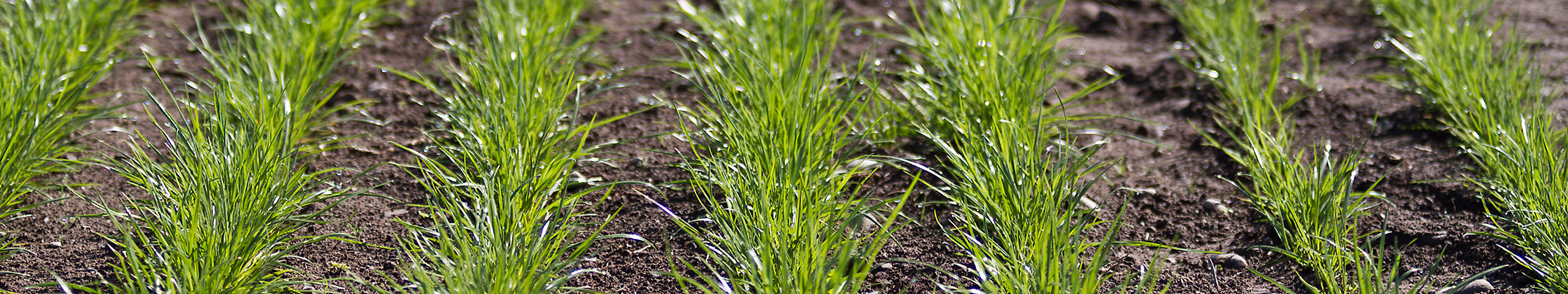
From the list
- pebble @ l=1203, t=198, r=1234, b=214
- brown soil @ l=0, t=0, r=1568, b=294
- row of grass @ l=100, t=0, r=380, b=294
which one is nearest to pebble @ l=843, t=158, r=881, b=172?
brown soil @ l=0, t=0, r=1568, b=294

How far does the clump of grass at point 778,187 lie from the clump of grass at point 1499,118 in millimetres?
1191

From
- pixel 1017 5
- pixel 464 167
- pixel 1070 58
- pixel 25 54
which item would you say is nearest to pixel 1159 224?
pixel 1017 5

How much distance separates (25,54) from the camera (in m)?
3.02

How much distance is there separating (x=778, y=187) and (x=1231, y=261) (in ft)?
2.97

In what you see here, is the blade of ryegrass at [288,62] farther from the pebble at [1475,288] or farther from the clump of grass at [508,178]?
the pebble at [1475,288]

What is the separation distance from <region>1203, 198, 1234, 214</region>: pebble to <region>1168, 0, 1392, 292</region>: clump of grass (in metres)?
0.06

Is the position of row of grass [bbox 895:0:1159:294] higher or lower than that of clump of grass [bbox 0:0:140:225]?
higher

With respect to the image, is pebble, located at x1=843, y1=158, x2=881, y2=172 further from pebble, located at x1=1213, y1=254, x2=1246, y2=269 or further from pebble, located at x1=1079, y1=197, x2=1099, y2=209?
pebble, located at x1=1213, y1=254, x2=1246, y2=269

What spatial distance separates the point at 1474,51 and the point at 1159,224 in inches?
46.7

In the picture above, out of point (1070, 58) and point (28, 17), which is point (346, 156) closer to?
point (28, 17)

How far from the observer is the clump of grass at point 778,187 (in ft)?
6.65

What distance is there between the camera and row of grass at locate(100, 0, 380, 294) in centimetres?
206

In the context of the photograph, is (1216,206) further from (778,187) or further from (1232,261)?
(778,187)

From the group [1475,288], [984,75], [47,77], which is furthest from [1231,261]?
[47,77]
